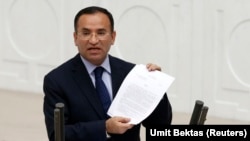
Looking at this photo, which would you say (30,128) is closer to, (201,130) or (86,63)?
(86,63)

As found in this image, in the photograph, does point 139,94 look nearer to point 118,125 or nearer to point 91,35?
point 118,125

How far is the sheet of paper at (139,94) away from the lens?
3066mm

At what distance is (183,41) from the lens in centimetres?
672

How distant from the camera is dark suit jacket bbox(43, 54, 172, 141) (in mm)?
3121

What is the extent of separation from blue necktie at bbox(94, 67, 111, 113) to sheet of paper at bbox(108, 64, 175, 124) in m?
0.07

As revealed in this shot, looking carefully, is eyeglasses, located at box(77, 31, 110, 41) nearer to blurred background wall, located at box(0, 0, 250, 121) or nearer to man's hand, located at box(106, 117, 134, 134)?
man's hand, located at box(106, 117, 134, 134)

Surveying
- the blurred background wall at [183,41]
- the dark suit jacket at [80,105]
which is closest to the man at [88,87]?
the dark suit jacket at [80,105]

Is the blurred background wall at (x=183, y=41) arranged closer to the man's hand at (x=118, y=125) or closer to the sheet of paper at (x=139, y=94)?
the sheet of paper at (x=139, y=94)

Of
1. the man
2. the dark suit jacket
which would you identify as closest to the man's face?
the man

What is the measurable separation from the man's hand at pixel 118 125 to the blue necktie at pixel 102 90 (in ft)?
0.64

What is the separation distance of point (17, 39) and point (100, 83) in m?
4.51

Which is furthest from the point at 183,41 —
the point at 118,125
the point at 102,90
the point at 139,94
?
the point at 118,125

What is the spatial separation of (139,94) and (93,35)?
1.03ft

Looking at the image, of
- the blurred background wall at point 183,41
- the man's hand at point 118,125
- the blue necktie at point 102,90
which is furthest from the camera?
the blurred background wall at point 183,41
